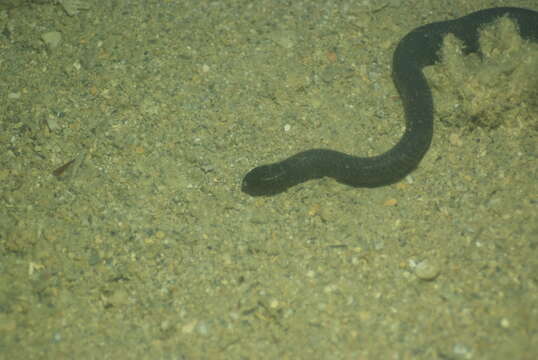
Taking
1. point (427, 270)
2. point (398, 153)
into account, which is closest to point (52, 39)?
point (398, 153)

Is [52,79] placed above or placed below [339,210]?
below

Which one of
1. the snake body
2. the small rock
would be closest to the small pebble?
the snake body

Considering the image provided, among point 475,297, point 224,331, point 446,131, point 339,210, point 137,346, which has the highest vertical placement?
point 446,131

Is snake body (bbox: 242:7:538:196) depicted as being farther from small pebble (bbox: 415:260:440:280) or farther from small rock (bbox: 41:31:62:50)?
small rock (bbox: 41:31:62:50)

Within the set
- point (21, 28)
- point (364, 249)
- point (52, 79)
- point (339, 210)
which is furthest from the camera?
point (21, 28)

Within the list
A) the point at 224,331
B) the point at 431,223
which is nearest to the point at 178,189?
the point at 224,331

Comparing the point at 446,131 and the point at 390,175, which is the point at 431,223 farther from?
the point at 446,131
